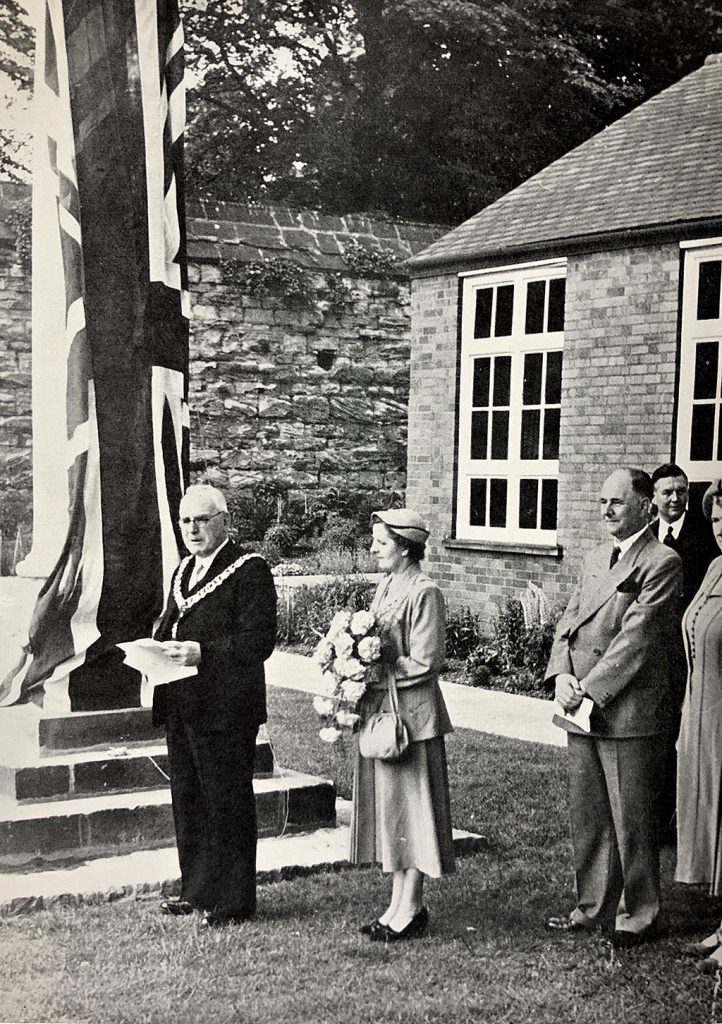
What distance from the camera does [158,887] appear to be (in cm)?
414

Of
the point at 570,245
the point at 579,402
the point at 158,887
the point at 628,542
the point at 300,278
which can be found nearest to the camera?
the point at 628,542

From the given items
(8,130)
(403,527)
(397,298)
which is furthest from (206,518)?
(397,298)

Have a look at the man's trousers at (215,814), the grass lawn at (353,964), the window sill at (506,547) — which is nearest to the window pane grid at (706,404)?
the window sill at (506,547)

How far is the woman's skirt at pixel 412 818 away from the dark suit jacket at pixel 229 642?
0.52 m

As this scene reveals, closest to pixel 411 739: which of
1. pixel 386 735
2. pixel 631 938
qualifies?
pixel 386 735

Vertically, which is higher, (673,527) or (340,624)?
(673,527)

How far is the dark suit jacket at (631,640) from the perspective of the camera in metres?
3.64

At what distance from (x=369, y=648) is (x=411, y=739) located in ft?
1.13

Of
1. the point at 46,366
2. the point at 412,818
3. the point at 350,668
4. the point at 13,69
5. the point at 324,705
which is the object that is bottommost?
the point at 412,818

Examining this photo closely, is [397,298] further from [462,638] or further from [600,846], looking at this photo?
[600,846]

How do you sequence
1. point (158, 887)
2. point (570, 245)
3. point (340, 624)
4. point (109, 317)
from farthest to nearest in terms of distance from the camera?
point (570, 245), point (109, 317), point (158, 887), point (340, 624)

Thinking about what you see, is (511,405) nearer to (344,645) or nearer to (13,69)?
(344,645)

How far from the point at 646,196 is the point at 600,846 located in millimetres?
2436

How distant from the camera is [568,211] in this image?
189 inches
